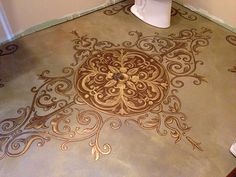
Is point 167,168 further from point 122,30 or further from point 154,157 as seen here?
point 122,30

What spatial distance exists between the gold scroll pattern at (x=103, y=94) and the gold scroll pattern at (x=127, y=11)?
200 millimetres

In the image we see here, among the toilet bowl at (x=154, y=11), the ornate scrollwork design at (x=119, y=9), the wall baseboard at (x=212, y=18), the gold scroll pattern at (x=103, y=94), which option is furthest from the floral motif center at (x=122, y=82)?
the wall baseboard at (x=212, y=18)

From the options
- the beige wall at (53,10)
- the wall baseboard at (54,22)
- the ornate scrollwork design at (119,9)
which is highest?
the beige wall at (53,10)

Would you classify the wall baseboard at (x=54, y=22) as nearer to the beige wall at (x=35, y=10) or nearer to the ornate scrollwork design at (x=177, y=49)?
the beige wall at (x=35, y=10)

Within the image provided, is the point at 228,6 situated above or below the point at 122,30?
above

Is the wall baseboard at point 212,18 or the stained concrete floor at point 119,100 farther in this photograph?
the wall baseboard at point 212,18

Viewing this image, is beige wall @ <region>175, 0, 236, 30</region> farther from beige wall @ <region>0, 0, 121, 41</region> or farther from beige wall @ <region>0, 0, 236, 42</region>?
beige wall @ <region>0, 0, 121, 41</region>

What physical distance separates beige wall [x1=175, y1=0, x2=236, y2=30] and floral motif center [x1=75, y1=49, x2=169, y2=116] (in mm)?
662

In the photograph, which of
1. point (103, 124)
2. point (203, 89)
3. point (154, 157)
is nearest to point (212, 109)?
point (203, 89)

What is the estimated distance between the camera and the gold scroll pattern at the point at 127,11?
2.06 m

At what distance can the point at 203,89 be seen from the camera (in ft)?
5.02

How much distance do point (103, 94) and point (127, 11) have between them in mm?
910

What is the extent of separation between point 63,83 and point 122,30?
655 mm

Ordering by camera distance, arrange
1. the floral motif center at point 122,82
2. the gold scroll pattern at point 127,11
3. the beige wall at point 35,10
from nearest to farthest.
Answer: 1. the floral motif center at point 122,82
2. the beige wall at point 35,10
3. the gold scroll pattern at point 127,11
